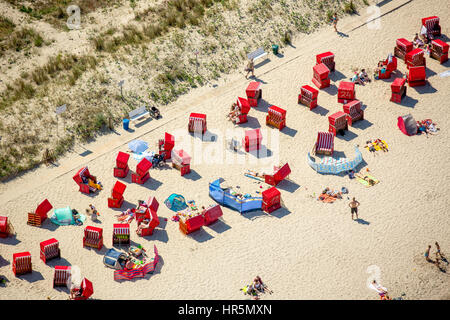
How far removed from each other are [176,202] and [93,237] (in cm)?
536

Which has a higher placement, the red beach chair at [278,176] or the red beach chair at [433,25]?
the red beach chair at [433,25]

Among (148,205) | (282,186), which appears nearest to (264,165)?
(282,186)

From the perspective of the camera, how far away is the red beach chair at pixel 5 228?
35.7m

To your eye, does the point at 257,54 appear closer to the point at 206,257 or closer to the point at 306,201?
the point at 306,201

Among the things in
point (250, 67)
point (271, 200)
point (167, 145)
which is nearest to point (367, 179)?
point (271, 200)

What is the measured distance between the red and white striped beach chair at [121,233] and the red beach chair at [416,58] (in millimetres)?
24828

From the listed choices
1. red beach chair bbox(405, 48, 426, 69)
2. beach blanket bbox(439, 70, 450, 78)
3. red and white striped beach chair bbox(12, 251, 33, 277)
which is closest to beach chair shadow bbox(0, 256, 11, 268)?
red and white striped beach chair bbox(12, 251, 33, 277)

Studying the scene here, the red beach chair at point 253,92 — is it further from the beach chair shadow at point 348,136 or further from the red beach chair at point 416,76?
the red beach chair at point 416,76

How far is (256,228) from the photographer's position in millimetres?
36281

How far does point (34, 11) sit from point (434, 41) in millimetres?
33220

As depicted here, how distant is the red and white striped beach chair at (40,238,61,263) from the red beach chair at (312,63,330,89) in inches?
867

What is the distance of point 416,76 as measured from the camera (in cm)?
4538

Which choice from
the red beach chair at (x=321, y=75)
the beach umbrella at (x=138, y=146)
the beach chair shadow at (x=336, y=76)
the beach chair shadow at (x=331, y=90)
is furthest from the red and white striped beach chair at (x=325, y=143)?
the beach umbrella at (x=138, y=146)

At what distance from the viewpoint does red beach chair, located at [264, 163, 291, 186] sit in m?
38.4
